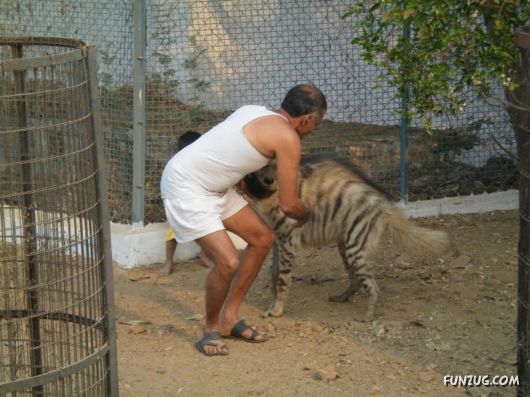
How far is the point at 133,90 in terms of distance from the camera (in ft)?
28.3

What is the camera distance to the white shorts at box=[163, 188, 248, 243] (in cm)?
659

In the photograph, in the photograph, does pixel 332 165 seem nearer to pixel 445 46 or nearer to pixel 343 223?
pixel 343 223

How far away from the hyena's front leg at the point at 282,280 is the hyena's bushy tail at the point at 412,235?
2.66 ft

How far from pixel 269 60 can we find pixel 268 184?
6.39 feet

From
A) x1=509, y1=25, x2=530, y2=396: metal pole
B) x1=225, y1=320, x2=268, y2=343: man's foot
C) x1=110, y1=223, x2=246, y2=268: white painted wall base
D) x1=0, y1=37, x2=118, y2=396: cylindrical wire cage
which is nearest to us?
x1=0, y1=37, x2=118, y2=396: cylindrical wire cage

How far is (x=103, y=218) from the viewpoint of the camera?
4812 millimetres

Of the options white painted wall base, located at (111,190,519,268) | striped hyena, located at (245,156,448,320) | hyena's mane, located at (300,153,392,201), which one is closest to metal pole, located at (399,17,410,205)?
white painted wall base, located at (111,190,519,268)

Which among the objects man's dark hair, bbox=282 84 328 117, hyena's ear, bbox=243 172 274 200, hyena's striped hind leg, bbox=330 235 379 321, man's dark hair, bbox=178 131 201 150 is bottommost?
hyena's striped hind leg, bbox=330 235 379 321

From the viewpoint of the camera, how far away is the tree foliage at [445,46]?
727 cm

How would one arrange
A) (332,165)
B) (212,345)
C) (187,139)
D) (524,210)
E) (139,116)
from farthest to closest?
(139,116) → (187,139) → (332,165) → (212,345) → (524,210)

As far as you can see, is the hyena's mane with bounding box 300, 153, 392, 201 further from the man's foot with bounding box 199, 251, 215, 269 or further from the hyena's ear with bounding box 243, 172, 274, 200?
the man's foot with bounding box 199, 251, 215, 269

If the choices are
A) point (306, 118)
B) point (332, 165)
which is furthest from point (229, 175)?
point (332, 165)

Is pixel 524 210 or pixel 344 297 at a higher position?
pixel 524 210

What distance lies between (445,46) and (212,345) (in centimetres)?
278
